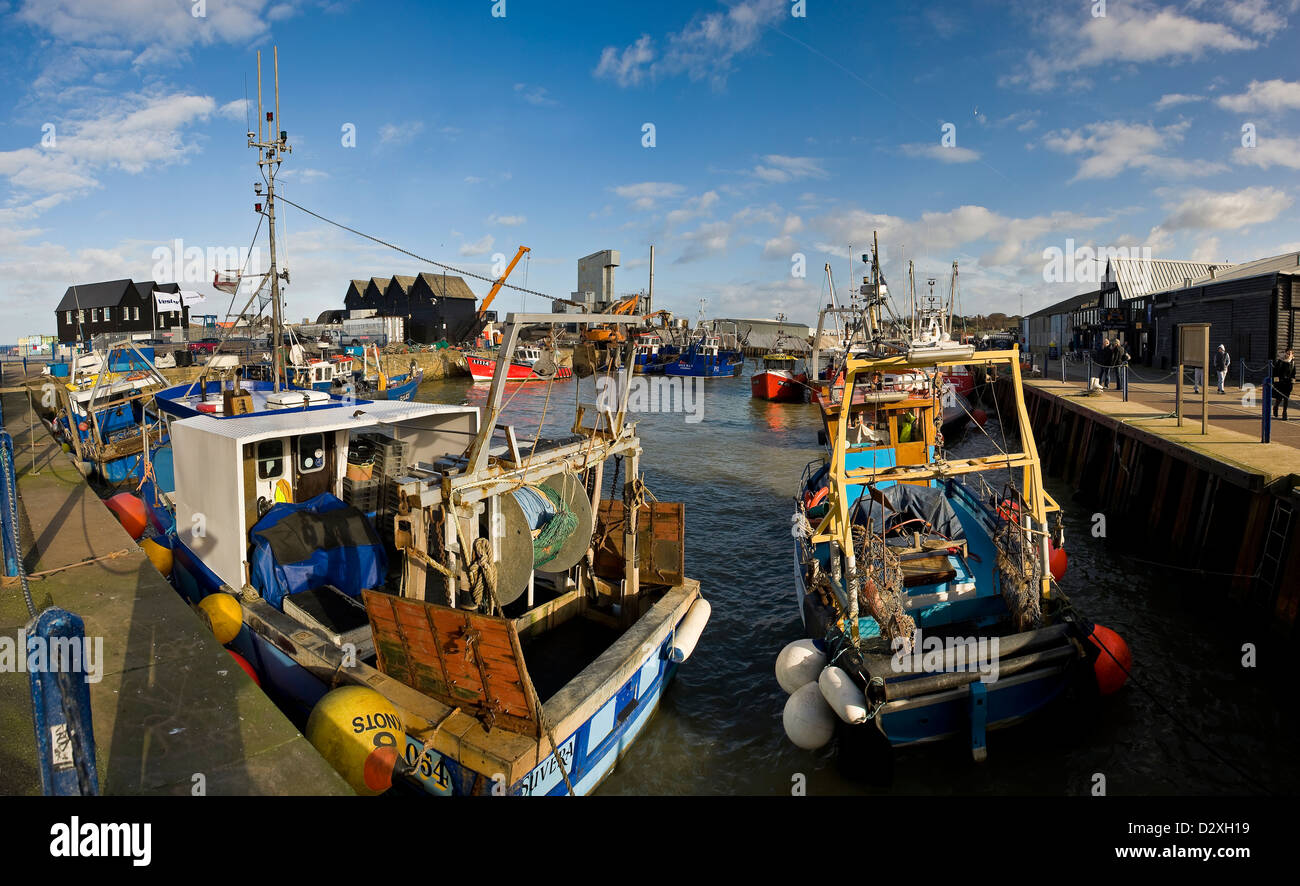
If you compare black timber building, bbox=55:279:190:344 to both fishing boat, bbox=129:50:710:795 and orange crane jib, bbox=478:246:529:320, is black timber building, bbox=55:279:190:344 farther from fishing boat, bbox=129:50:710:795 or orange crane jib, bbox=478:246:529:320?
orange crane jib, bbox=478:246:529:320

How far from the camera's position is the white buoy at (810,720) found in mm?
7801

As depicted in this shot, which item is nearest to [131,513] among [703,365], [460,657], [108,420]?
[460,657]

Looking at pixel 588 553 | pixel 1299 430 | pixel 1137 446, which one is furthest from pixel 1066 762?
pixel 1299 430

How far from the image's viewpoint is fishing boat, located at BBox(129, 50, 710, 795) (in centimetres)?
570

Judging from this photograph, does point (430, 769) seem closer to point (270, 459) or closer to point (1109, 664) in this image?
point (270, 459)

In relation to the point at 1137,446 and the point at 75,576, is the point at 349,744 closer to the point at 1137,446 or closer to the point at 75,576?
the point at 75,576

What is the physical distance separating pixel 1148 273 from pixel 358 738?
53.9 metres

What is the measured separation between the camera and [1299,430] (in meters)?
15.9

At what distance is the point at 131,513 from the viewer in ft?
41.1

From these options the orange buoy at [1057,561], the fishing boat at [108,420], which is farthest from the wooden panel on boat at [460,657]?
the fishing boat at [108,420]

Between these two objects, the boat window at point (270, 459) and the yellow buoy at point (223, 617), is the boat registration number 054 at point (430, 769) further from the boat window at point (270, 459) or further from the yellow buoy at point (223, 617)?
the boat window at point (270, 459)

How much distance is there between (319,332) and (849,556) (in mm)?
78657

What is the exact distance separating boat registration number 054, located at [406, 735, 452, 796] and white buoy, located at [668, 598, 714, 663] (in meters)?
3.38

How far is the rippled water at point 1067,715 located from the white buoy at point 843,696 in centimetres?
117
